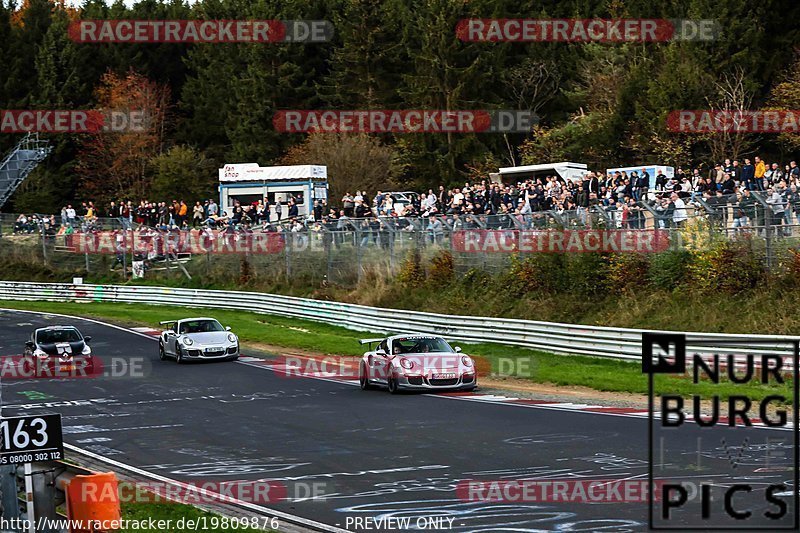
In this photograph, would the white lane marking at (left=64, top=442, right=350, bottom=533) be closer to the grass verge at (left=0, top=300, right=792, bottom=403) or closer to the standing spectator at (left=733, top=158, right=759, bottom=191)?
the grass verge at (left=0, top=300, right=792, bottom=403)

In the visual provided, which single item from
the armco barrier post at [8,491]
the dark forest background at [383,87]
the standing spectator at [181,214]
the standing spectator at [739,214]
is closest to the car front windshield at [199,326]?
the standing spectator at [739,214]

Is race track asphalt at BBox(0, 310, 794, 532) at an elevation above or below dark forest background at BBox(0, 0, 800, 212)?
below

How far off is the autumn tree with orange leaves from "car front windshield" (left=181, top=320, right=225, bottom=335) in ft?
157

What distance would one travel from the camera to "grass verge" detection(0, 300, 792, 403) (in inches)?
920

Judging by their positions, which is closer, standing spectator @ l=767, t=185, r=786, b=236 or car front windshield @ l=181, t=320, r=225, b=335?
standing spectator @ l=767, t=185, r=786, b=236

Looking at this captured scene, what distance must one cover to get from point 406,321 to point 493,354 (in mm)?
5251

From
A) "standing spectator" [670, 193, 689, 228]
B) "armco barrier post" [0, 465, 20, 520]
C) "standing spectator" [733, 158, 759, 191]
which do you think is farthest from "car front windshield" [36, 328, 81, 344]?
"armco barrier post" [0, 465, 20, 520]

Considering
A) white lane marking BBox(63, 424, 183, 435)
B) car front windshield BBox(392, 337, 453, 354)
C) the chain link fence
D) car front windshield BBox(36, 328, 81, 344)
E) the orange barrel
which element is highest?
the chain link fence

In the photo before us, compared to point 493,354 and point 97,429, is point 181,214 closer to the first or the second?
point 493,354

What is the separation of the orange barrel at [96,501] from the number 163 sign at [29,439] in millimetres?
344

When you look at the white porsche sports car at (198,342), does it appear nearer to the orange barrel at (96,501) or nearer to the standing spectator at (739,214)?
the standing spectator at (739,214)

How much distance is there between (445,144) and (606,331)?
44.2 meters

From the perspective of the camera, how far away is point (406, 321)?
35.2 metres

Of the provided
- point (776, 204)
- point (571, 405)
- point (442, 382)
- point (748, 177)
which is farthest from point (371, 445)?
point (748, 177)
